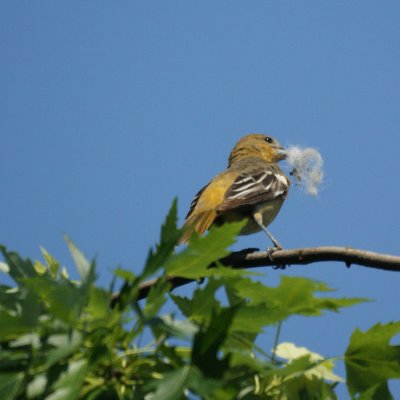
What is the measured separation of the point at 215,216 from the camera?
7242 millimetres

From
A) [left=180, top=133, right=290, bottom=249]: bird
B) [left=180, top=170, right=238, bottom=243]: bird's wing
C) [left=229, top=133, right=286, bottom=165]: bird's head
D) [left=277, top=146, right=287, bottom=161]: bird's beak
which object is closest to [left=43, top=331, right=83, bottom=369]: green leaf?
[left=180, top=133, right=290, bottom=249]: bird

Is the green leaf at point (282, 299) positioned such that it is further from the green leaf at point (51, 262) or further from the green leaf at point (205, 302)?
the green leaf at point (51, 262)

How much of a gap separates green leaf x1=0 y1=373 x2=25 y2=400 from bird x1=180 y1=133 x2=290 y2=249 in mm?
4696

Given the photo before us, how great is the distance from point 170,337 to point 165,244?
0.84ft

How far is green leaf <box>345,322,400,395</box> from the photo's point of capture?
7.16 ft

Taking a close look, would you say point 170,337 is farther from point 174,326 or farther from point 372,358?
point 372,358

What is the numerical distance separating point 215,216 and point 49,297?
5439 millimetres

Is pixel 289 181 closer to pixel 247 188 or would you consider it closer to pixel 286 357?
pixel 247 188

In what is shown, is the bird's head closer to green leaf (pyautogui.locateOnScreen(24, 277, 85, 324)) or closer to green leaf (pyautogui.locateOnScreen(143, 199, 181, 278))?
green leaf (pyautogui.locateOnScreen(143, 199, 181, 278))

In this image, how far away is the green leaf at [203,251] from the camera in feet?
6.75

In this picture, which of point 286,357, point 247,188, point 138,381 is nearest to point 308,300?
point 286,357

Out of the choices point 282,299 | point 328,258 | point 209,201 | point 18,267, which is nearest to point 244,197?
point 209,201

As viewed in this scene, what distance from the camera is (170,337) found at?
6.13ft

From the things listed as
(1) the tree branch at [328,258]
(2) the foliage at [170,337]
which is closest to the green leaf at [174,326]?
(2) the foliage at [170,337]
